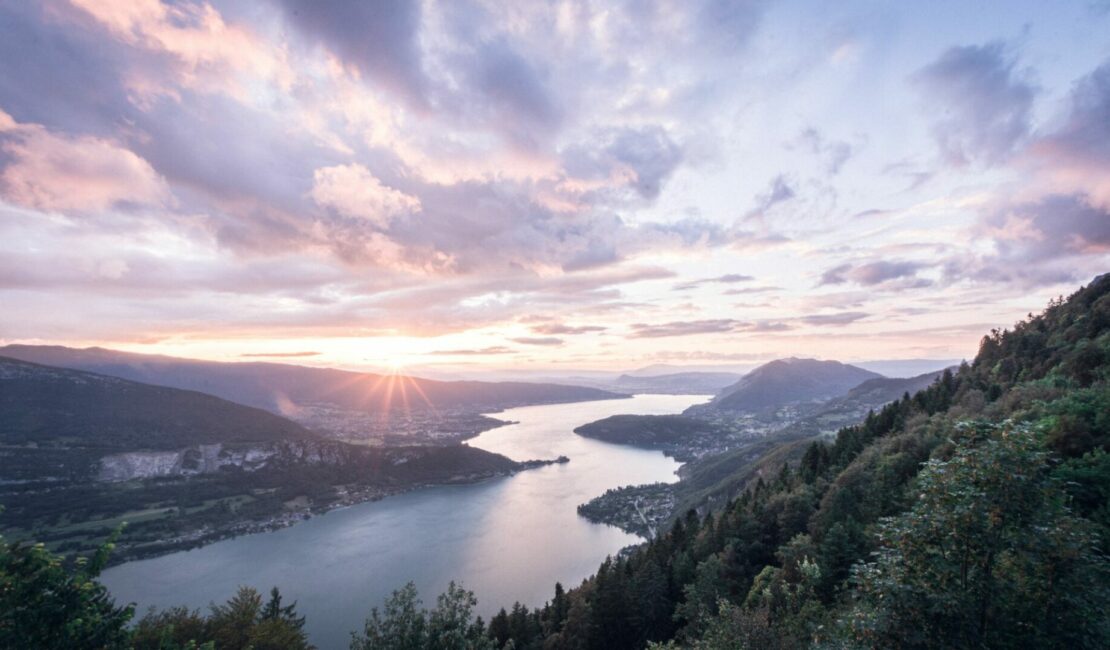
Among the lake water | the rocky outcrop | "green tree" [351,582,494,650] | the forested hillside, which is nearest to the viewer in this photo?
the forested hillside

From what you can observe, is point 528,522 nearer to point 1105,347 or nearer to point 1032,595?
point 1105,347

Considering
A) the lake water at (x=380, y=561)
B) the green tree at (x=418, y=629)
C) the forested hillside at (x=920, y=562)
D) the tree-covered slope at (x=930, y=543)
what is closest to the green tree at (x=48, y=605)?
the forested hillside at (x=920, y=562)

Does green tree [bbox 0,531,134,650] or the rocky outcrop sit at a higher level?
green tree [bbox 0,531,134,650]

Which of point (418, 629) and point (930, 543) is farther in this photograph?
point (418, 629)

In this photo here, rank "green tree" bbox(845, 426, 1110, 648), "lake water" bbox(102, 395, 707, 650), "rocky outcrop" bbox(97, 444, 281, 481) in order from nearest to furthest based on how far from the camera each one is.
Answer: "green tree" bbox(845, 426, 1110, 648) < "lake water" bbox(102, 395, 707, 650) < "rocky outcrop" bbox(97, 444, 281, 481)

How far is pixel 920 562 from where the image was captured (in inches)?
414

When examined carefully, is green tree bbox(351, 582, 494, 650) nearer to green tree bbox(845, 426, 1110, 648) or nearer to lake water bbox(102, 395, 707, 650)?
green tree bbox(845, 426, 1110, 648)

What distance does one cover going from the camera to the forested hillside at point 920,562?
9836 millimetres

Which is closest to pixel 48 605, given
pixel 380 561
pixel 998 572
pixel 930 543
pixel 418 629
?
pixel 418 629

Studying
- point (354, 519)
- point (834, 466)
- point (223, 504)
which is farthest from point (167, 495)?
point (834, 466)

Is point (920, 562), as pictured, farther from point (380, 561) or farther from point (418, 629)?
point (380, 561)

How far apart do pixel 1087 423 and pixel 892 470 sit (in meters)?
18.4

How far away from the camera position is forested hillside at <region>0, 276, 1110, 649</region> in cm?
984

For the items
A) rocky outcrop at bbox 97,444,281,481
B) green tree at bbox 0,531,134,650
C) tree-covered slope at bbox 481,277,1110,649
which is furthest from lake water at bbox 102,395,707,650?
green tree at bbox 0,531,134,650
